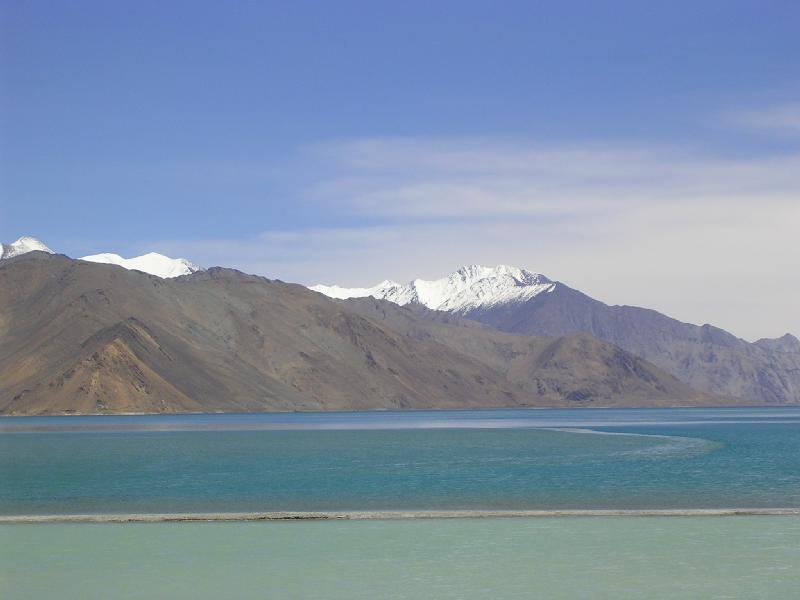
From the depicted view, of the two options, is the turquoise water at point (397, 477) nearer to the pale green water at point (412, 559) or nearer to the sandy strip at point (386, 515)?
the sandy strip at point (386, 515)

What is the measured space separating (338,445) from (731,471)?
167 feet

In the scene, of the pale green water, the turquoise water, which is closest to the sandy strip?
the pale green water

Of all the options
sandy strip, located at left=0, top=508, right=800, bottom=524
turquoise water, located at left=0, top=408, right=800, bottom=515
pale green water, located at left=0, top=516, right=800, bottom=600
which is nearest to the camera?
pale green water, located at left=0, top=516, right=800, bottom=600

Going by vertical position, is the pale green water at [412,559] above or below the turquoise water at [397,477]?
below

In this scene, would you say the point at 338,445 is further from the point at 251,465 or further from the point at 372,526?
the point at 372,526

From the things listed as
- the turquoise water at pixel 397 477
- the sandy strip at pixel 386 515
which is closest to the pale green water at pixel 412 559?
the sandy strip at pixel 386 515

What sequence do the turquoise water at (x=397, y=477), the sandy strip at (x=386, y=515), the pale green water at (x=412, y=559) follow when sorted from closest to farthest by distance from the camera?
the pale green water at (x=412, y=559)
the sandy strip at (x=386, y=515)
the turquoise water at (x=397, y=477)

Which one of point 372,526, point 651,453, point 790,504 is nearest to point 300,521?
point 372,526

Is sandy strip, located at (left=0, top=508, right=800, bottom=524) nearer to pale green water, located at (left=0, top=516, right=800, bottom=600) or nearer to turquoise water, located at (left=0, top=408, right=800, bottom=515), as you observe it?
pale green water, located at (left=0, top=516, right=800, bottom=600)

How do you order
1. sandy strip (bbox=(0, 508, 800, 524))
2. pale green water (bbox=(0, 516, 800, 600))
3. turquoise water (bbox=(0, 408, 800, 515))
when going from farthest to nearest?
turquoise water (bbox=(0, 408, 800, 515)) → sandy strip (bbox=(0, 508, 800, 524)) → pale green water (bbox=(0, 516, 800, 600))

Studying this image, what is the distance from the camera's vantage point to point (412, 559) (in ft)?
99.1

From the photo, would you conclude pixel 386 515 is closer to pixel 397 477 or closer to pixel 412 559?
pixel 412 559

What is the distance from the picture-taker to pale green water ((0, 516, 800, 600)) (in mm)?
25953

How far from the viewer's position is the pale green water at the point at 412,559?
2595cm
